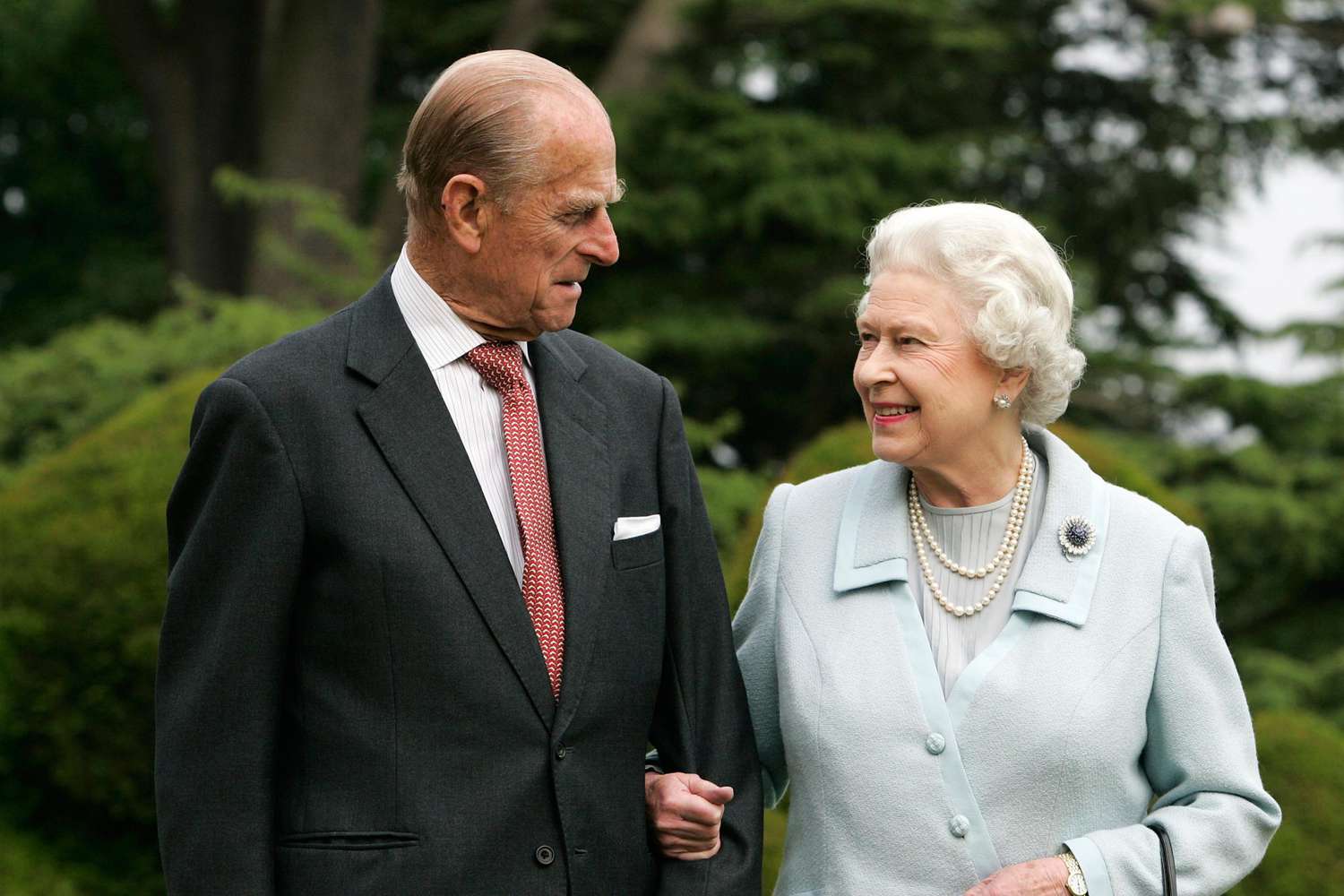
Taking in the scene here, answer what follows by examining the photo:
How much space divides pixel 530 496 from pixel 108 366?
18.5 ft

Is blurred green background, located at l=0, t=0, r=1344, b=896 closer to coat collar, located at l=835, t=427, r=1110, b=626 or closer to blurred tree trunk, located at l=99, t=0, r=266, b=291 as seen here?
blurred tree trunk, located at l=99, t=0, r=266, b=291

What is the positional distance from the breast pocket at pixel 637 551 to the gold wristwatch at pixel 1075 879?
0.83 metres

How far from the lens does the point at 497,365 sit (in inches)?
106

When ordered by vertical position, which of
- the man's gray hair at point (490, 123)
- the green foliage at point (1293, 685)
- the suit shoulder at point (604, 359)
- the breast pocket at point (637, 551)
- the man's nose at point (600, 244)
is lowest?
the green foliage at point (1293, 685)

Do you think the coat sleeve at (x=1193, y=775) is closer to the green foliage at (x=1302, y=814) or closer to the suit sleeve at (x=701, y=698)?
the suit sleeve at (x=701, y=698)

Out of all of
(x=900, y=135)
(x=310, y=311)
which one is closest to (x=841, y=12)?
(x=900, y=135)

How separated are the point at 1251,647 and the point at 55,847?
19.8 feet

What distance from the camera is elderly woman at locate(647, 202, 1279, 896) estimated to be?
2709mm

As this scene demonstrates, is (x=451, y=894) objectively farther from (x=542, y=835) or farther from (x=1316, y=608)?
(x=1316, y=608)

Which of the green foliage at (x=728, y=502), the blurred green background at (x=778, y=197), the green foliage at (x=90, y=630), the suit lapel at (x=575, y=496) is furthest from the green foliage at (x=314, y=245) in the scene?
the suit lapel at (x=575, y=496)

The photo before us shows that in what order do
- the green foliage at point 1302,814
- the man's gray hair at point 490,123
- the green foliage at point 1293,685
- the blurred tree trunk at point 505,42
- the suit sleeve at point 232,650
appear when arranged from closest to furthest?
the suit sleeve at point 232,650 < the man's gray hair at point 490,123 < the green foliage at point 1302,814 < the green foliage at point 1293,685 < the blurred tree trunk at point 505,42

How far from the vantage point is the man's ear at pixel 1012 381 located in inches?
112

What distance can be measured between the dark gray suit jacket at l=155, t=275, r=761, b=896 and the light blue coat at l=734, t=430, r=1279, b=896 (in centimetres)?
40

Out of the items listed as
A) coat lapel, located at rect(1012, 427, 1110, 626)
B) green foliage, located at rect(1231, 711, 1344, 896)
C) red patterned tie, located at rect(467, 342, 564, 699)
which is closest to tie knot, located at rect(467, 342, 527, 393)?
red patterned tie, located at rect(467, 342, 564, 699)
